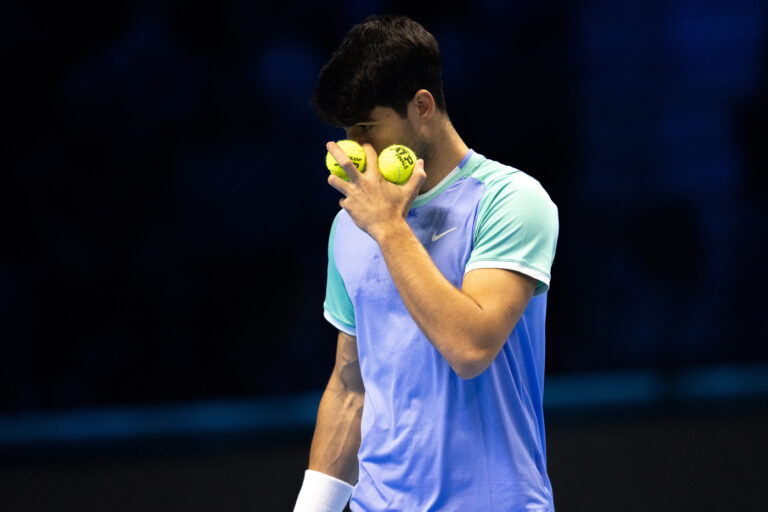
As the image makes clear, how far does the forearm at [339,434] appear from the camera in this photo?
189 centimetres

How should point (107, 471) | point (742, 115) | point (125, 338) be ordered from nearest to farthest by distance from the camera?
point (107, 471), point (125, 338), point (742, 115)

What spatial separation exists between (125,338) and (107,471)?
559mm

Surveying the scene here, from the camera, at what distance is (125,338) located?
154 inches

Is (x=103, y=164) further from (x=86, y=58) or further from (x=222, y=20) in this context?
(x=222, y=20)

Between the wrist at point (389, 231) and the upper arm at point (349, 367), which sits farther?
the upper arm at point (349, 367)

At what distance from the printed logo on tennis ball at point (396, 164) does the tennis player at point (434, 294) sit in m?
0.02

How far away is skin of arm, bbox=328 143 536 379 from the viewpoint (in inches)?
58.1

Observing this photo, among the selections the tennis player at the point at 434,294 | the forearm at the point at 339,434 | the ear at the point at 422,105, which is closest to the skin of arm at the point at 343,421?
the forearm at the point at 339,434

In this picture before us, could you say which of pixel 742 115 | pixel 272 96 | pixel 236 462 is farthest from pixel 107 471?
pixel 742 115

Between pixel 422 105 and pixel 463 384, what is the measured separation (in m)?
0.50

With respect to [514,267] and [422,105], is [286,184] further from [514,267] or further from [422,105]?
[514,267]

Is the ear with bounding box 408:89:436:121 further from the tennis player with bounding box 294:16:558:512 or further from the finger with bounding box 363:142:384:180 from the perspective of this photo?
the finger with bounding box 363:142:384:180

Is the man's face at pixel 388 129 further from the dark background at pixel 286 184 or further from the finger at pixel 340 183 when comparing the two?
the dark background at pixel 286 184

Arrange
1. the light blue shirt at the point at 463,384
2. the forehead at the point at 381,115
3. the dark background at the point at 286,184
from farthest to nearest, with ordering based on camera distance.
→ the dark background at the point at 286,184 → the forehead at the point at 381,115 → the light blue shirt at the point at 463,384
